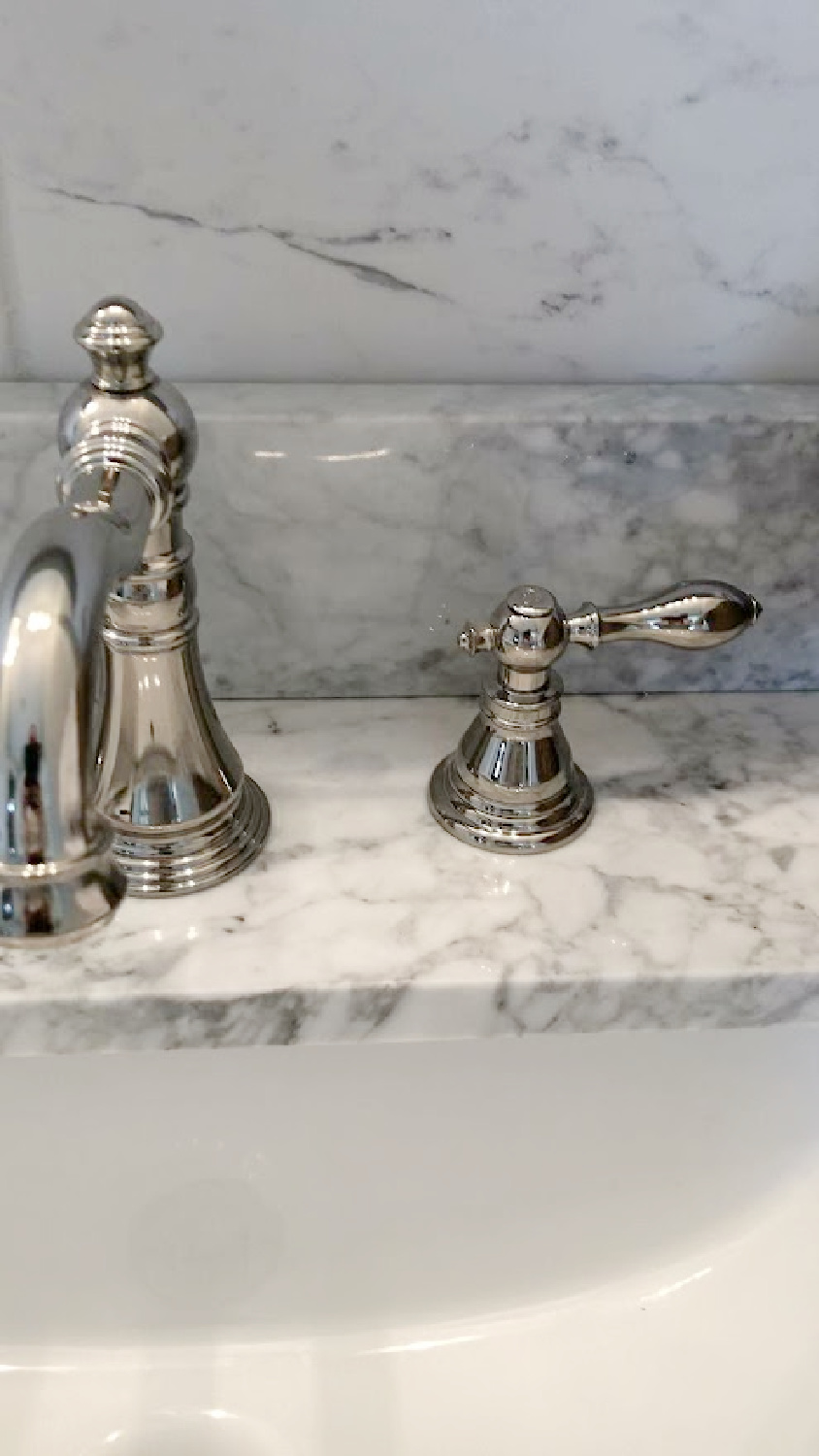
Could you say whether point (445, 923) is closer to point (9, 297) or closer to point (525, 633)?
point (525, 633)

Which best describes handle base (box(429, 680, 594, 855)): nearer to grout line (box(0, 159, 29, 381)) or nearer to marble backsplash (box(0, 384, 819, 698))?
marble backsplash (box(0, 384, 819, 698))

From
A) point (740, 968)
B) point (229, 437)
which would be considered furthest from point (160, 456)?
point (740, 968)

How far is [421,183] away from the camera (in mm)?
480

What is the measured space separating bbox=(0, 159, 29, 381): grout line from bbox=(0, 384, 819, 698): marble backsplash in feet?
0.04

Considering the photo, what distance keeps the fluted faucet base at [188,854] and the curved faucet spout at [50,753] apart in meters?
0.14

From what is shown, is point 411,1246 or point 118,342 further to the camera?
point 411,1246

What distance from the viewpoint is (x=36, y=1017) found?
1.34 ft

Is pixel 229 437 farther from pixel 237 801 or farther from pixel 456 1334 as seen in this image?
pixel 456 1334

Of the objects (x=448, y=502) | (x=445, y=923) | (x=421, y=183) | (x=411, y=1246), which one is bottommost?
(x=411, y=1246)

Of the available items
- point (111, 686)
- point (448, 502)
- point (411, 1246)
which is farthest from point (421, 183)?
point (411, 1246)

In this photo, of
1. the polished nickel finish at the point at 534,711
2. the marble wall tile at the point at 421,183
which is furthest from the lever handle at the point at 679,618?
the marble wall tile at the point at 421,183

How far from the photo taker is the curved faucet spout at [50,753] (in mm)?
286

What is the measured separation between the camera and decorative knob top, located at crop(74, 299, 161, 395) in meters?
0.38

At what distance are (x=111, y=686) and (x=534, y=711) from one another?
149mm
